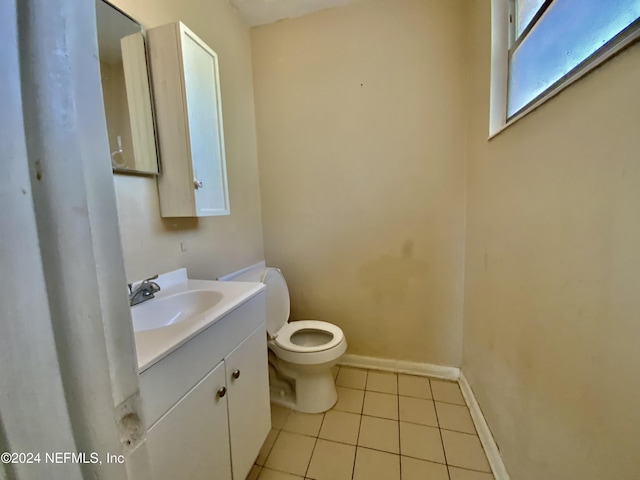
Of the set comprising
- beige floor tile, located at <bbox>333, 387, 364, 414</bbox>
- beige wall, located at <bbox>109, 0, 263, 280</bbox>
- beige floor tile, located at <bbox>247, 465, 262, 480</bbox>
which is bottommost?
beige floor tile, located at <bbox>247, 465, 262, 480</bbox>

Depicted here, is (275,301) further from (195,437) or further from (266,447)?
(195,437)

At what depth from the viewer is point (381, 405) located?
1560mm

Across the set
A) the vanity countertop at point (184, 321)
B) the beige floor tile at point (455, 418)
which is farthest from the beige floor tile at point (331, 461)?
the vanity countertop at point (184, 321)

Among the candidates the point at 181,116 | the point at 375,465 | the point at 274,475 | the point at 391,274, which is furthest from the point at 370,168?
the point at 274,475

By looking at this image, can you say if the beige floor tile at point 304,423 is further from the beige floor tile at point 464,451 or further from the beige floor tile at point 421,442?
the beige floor tile at point 464,451

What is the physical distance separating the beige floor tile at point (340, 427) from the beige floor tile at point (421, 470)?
0.81 ft

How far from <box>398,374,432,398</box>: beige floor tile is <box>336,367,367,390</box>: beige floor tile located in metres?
0.24

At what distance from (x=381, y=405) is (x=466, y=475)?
0.50 meters

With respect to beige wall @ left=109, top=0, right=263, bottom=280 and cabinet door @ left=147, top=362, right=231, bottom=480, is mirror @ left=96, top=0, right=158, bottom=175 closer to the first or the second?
beige wall @ left=109, top=0, right=263, bottom=280

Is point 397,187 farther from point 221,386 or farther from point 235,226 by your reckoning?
point 221,386

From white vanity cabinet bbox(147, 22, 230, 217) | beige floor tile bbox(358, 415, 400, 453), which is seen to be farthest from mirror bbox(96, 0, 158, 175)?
beige floor tile bbox(358, 415, 400, 453)

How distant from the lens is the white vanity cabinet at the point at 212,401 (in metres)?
0.64

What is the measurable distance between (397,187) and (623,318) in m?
1.28

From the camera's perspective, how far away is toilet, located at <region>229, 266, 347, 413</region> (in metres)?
1.43
